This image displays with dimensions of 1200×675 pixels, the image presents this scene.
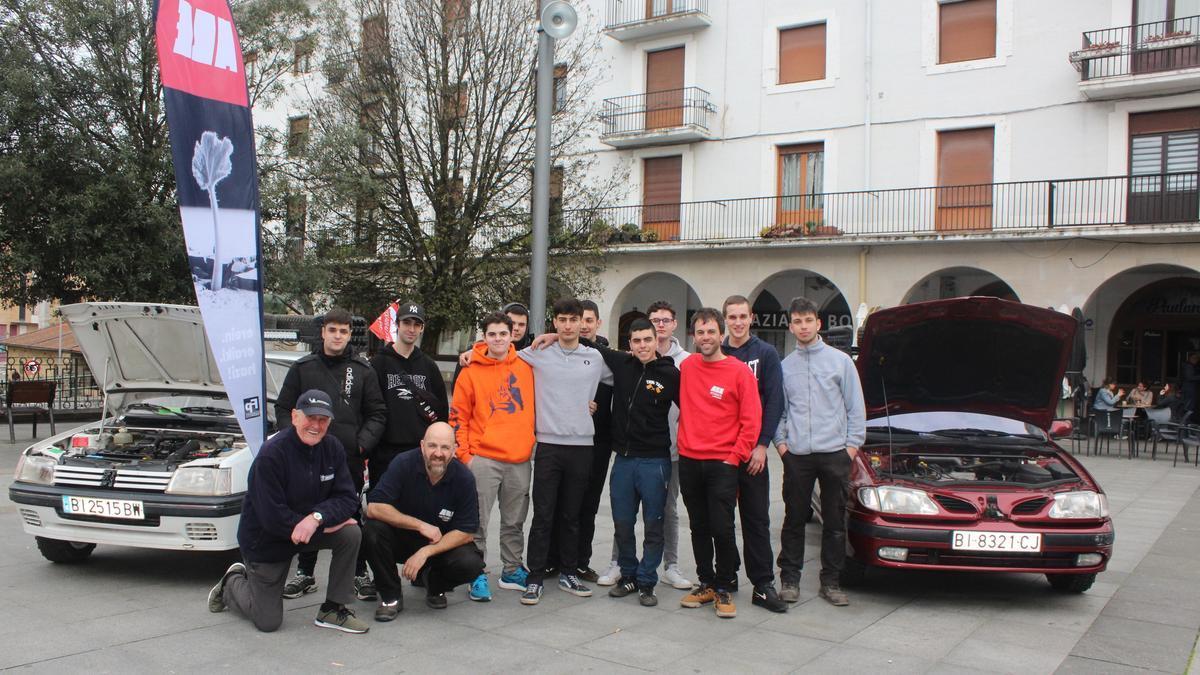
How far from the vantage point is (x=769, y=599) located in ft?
19.9

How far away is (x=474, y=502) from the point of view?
582 centimetres

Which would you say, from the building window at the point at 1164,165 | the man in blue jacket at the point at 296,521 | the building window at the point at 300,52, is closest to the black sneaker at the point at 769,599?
the man in blue jacket at the point at 296,521

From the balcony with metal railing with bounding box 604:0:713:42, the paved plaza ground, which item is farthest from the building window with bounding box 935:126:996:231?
the paved plaza ground

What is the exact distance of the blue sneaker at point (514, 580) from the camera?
6430mm

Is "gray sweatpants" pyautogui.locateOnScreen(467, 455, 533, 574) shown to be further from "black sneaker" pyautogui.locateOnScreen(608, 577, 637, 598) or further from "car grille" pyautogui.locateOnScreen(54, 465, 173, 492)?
"car grille" pyautogui.locateOnScreen(54, 465, 173, 492)

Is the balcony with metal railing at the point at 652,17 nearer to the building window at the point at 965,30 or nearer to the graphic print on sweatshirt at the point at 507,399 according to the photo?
the building window at the point at 965,30

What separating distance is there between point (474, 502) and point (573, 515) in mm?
855

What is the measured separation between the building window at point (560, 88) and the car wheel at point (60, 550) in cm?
1313

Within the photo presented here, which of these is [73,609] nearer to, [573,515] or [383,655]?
[383,655]

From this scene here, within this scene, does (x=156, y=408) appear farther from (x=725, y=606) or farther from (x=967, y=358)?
(x=967, y=358)

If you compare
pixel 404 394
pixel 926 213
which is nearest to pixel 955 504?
pixel 404 394

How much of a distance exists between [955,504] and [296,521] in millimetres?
4056

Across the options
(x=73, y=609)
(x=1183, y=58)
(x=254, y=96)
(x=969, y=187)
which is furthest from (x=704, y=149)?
(x=73, y=609)

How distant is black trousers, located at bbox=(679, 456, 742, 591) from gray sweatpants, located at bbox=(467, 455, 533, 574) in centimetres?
107
